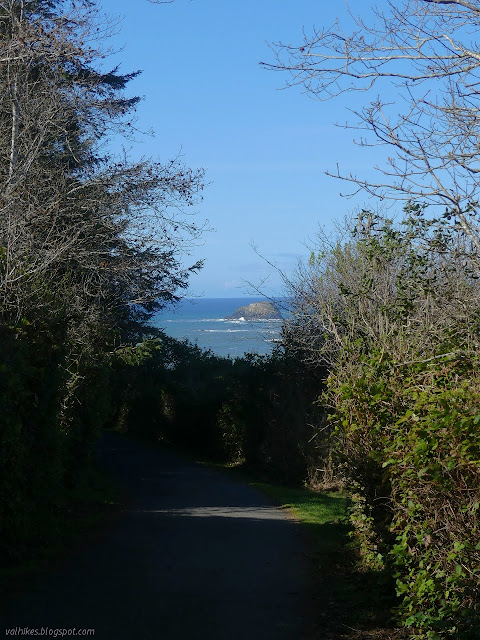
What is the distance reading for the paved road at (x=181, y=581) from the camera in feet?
22.7

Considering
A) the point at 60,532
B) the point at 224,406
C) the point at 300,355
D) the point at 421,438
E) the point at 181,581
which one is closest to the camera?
the point at 421,438

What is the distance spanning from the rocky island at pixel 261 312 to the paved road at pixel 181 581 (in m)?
8.22

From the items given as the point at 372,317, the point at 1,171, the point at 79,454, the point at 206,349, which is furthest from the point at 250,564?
the point at 206,349

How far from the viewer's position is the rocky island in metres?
22.1

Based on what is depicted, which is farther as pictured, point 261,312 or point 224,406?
point 224,406

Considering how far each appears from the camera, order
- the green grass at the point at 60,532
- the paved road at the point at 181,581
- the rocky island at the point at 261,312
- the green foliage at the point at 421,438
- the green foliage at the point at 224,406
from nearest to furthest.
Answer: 1. the green foliage at the point at 421,438
2. the paved road at the point at 181,581
3. the green grass at the point at 60,532
4. the green foliage at the point at 224,406
5. the rocky island at the point at 261,312

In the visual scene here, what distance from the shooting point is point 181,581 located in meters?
8.53

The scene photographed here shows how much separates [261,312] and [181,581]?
14.9 metres

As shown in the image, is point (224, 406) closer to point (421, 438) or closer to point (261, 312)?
point (261, 312)

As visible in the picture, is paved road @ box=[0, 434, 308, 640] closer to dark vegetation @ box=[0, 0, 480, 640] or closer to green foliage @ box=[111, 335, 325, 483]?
dark vegetation @ box=[0, 0, 480, 640]

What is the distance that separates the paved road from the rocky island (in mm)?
8217

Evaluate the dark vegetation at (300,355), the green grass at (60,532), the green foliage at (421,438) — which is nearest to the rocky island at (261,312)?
the dark vegetation at (300,355)

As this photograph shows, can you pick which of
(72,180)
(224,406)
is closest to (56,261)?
(72,180)

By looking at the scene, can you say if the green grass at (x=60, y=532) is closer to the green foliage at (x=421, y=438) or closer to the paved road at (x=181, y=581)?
the paved road at (x=181, y=581)
